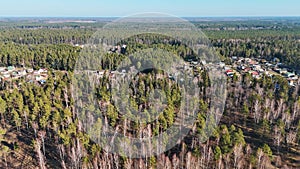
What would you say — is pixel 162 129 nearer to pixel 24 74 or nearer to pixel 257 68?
pixel 24 74

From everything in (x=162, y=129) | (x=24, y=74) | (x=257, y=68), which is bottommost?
(x=162, y=129)

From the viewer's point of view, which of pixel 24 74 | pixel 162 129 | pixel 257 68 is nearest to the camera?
pixel 162 129

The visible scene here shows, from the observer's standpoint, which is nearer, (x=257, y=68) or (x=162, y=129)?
(x=162, y=129)

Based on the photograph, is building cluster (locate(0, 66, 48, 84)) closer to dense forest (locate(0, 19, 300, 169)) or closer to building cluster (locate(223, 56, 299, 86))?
dense forest (locate(0, 19, 300, 169))

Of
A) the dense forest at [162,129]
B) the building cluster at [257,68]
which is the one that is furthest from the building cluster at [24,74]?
the building cluster at [257,68]

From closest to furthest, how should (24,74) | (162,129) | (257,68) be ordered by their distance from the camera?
(162,129), (24,74), (257,68)

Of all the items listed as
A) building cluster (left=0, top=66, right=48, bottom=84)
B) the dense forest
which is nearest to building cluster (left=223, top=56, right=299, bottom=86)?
the dense forest

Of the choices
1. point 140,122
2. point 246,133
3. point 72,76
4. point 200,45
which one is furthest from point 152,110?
point 200,45

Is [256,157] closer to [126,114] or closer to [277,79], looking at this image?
[126,114]

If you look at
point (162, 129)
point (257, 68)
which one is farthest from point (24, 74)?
point (257, 68)

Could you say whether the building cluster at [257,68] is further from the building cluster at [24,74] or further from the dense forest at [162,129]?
the building cluster at [24,74]
